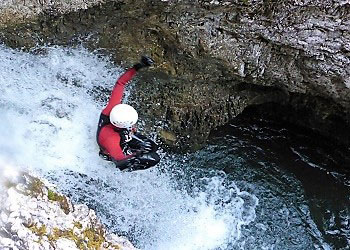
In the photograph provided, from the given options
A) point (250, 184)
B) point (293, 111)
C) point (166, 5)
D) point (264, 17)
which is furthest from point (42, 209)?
point (293, 111)

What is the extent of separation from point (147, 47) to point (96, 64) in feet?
3.24

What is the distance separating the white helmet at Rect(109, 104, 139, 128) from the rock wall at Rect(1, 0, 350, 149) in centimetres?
226

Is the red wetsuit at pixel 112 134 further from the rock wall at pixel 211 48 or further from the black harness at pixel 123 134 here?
the rock wall at pixel 211 48

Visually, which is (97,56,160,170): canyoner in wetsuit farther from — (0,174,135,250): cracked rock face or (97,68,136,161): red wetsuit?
(0,174,135,250): cracked rock face

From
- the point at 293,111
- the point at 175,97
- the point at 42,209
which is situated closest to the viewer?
the point at 42,209

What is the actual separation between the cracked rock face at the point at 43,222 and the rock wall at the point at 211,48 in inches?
159

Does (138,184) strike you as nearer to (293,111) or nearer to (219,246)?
(219,246)

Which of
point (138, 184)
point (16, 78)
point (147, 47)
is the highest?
point (147, 47)

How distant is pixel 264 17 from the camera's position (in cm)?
870

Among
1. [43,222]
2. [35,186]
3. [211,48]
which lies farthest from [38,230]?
[211,48]

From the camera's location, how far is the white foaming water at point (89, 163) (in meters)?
8.59

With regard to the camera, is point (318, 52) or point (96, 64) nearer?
point (318, 52)

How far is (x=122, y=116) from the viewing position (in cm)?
724

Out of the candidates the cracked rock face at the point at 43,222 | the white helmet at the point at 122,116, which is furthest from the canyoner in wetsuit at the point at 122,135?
the cracked rock face at the point at 43,222
